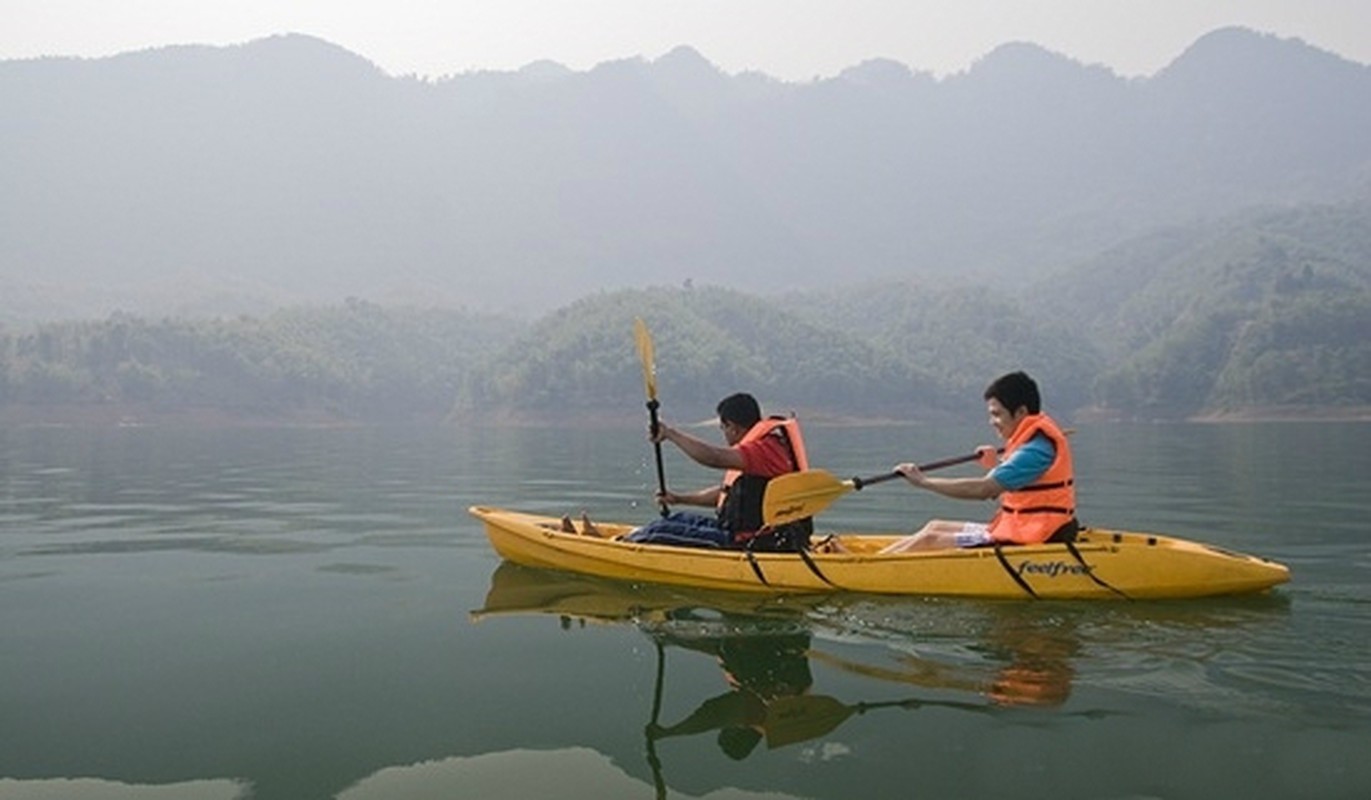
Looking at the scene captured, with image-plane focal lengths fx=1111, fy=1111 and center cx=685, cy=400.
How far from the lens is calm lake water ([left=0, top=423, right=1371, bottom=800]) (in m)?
5.28

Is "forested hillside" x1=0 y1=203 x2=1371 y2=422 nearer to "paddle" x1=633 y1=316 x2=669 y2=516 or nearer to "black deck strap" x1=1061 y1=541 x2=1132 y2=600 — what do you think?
"paddle" x1=633 y1=316 x2=669 y2=516

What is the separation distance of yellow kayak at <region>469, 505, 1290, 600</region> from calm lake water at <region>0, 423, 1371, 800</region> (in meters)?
0.17

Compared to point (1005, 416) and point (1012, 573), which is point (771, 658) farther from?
point (1005, 416)

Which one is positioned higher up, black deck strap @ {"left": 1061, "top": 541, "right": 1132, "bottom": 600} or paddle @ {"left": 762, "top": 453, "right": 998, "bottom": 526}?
paddle @ {"left": 762, "top": 453, "right": 998, "bottom": 526}

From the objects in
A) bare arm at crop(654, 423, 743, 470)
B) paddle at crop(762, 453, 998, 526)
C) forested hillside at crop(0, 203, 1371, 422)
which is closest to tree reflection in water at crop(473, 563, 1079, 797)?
paddle at crop(762, 453, 998, 526)

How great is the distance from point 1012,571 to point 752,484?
7.53 feet

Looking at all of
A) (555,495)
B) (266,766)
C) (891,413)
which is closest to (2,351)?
(891,413)

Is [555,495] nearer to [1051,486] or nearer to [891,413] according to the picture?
[1051,486]

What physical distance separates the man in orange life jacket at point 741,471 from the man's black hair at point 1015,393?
170 cm

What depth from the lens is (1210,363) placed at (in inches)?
4085

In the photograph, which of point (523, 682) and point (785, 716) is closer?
point (785, 716)

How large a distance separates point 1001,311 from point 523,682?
459 ft

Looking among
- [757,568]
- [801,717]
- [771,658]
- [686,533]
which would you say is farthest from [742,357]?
[801,717]

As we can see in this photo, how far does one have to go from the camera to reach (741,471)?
9570 millimetres
